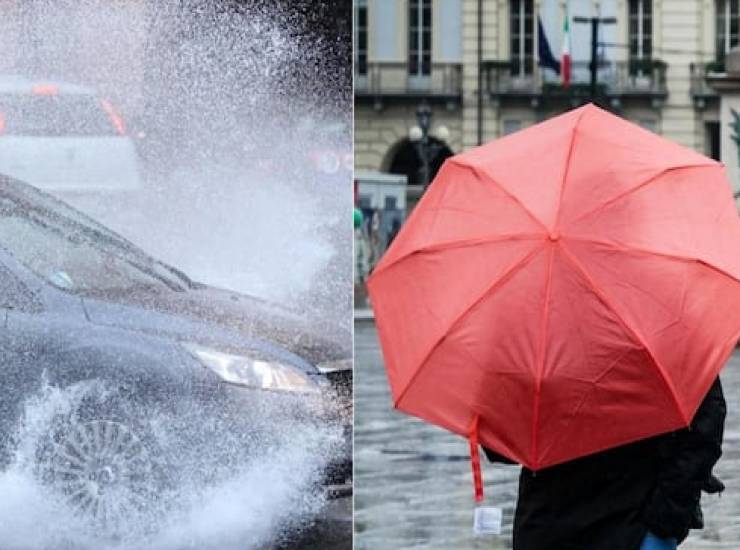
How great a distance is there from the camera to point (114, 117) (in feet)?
18.4

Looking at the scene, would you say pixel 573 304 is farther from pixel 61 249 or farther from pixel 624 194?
pixel 61 249

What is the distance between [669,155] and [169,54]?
5.53 ft

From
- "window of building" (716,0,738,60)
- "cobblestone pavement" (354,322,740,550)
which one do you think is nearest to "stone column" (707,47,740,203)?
"cobblestone pavement" (354,322,740,550)

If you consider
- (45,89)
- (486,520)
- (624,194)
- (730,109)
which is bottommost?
(730,109)

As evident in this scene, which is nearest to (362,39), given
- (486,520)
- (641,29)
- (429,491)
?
(641,29)

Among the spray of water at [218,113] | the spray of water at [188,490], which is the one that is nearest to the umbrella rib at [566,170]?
the spray of water at [218,113]

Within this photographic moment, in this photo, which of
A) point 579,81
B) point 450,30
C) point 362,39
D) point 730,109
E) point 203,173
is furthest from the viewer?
point 450,30

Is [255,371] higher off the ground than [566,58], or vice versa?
[255,371]

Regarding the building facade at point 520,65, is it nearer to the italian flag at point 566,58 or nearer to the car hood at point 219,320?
the italian flag at point 566,58

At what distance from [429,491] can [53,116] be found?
551 cm

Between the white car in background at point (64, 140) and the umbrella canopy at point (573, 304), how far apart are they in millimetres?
1363

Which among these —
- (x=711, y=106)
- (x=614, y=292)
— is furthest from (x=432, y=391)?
(x=711, y=106)

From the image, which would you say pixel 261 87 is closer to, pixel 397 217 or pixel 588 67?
pixel 397 217

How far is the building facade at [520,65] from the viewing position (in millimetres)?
48094
